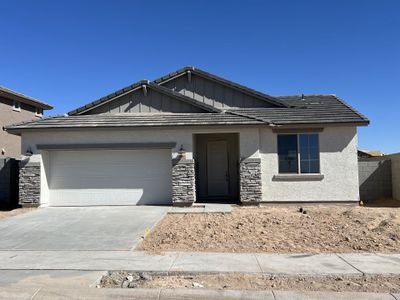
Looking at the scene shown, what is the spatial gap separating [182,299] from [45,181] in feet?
35.9

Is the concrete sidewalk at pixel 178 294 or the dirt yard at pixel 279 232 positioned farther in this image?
the dirt yard at pixel 279 232

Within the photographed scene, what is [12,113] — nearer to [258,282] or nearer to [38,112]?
[38,112]

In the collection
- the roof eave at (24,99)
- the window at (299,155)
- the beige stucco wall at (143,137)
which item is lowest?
the window at (299,155)

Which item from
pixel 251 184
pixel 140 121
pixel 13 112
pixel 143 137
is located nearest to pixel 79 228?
pixel 143 137

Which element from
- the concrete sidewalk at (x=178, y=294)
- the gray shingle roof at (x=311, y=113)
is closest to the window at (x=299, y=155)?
the gray shingle roof at (x=311, y=113)

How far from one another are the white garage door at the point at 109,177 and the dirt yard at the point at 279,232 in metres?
2.67

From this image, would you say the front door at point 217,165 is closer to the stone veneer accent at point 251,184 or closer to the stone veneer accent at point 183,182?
the stone veneer accent at point 251,184

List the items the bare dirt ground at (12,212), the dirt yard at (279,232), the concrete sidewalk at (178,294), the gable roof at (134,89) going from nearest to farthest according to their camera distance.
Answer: the concrete sidewalk at (178,294) → the dirt yard at (279,232) → the bare dirt ground at (12,212) → the gable roof at (134,89)

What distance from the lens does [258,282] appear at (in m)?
6.41

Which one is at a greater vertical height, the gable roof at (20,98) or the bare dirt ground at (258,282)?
the gable roof at (20,98)

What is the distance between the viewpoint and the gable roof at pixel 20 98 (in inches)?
962

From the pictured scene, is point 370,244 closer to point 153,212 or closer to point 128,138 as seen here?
point 153,212

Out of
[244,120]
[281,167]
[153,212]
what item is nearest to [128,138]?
[153,212]

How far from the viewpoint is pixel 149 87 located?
15.5 metres
